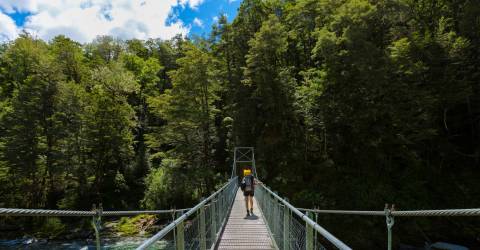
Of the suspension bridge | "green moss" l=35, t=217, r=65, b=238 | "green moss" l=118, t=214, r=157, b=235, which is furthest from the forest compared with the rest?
the suspension bridge

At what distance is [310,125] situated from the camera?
18.7 m

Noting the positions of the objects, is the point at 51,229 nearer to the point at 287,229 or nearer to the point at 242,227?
the point at 242,227

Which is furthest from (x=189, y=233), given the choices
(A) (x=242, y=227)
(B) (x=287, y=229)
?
(A) (x=242, y=227)

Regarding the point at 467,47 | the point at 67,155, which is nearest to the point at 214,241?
the point at 467,47

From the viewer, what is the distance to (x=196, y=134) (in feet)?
67.0

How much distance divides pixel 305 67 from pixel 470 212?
25.0m

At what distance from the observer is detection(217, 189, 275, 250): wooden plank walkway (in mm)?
5320

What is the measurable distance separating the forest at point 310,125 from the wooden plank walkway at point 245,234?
8.42m

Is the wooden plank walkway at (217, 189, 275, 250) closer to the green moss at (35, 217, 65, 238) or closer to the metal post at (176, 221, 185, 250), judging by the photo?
the metal post at (176, 221, 185, 250)

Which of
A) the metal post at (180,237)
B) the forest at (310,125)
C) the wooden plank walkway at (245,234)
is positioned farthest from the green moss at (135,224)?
the metal post at (180,237)

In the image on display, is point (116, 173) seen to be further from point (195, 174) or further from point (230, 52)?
point (230, 52)

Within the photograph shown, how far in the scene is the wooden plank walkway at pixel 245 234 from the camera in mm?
5320

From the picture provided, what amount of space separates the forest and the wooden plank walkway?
8423 mm

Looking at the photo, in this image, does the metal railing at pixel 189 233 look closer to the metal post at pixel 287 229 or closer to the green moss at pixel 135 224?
the metal post at pixel 287 229
